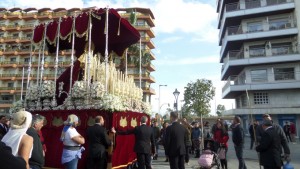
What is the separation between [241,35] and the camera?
114 feet

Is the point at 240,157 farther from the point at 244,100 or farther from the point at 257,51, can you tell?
the point at 244,100

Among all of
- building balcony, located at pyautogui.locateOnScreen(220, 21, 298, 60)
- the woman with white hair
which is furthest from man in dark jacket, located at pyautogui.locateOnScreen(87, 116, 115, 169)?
building balcony, located at pyautogui.locateOnScreen(220, 21, 298, 60)

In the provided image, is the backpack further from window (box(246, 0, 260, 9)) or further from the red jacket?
window (box(246, 0, 260, 9))

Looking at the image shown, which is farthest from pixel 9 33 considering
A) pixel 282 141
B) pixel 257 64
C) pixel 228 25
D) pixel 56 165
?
pixel 282 141

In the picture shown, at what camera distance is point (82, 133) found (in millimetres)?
8836

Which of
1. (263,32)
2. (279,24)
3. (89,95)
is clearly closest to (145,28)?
(263,32)

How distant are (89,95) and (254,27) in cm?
3238

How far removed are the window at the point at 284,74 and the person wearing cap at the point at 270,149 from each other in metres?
29.9

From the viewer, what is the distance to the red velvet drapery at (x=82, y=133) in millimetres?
8633

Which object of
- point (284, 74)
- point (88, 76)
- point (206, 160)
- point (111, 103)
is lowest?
point (206, 160)

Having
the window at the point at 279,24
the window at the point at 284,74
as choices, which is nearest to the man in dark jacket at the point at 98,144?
the window at the point at 284,74

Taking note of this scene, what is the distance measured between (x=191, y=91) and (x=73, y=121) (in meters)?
39.1

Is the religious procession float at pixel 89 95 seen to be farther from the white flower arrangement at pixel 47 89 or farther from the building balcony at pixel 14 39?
the building balcony at pixel 14 39

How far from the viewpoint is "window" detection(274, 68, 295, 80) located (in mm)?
32469
